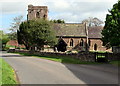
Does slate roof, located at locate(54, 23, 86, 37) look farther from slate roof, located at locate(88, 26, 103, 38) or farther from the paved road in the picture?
the paved road

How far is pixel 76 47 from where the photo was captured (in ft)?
247

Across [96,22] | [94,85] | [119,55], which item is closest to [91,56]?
[119,55]

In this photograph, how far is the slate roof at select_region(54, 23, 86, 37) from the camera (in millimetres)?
73812

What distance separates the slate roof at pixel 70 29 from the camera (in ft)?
242

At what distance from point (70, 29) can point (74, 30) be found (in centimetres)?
129

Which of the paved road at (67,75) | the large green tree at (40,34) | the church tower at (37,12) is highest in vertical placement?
the church tower at (37,12)

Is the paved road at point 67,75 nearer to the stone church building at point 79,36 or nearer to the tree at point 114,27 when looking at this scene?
the tree at point 114,27

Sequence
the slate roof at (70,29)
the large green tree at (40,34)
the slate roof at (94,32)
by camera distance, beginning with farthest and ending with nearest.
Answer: the slate roof at (94,32), the slate roof at (70,29), the large green tree at (40,34)

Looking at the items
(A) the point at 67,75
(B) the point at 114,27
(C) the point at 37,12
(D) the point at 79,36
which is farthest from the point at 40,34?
(A) the point at 67,75

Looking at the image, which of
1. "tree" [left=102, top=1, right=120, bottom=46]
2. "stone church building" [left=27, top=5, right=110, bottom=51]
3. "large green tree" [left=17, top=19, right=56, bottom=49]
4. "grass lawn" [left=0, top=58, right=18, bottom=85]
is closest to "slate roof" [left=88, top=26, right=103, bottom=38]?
"stone church building" [left=27, top=5, right=110, bottom=51]

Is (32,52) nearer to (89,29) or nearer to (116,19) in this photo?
(116,19)

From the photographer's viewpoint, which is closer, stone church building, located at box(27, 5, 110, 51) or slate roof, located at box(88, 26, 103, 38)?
stone church building, located at box(27, 5, 110, 51)

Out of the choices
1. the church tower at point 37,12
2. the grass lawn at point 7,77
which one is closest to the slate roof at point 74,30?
the church tower at point 37,12

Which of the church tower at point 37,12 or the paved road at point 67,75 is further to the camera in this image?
the church tower at point 37,12
